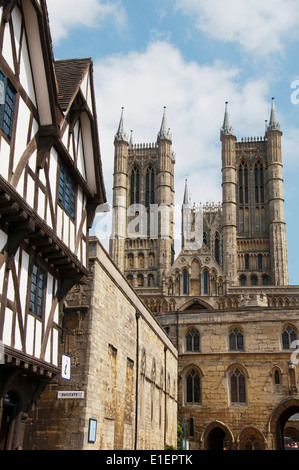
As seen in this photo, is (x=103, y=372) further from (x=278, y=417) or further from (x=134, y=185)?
(x=134, y=185)

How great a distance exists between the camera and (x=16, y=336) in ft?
37.9

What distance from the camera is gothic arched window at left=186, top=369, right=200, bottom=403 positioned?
35.1 meters

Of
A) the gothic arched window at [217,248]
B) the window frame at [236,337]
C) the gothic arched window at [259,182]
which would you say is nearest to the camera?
the window frame at [236,337]

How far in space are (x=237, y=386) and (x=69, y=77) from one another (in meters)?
24.7

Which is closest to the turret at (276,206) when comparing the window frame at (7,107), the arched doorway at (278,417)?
the arched doorway at (278,417)

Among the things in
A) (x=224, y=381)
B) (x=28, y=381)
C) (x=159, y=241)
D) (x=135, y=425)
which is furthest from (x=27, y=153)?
(x=159, y=241)

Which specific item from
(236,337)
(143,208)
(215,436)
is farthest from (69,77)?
(143,208)

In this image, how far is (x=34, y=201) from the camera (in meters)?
12.3

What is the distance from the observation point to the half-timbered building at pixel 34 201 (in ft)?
36.9

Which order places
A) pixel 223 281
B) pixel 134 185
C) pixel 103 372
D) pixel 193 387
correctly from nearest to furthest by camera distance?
pixel 103 372 < pixel 193 387 < pixel 223 281 < pixel 134 185

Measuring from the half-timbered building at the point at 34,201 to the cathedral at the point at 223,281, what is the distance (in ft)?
71.3

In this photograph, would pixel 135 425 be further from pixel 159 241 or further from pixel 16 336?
pixel 159 241

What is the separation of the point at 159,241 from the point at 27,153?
67.9 meters

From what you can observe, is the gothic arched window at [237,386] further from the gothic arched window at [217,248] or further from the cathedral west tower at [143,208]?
the gothic arched window at [217,248]
